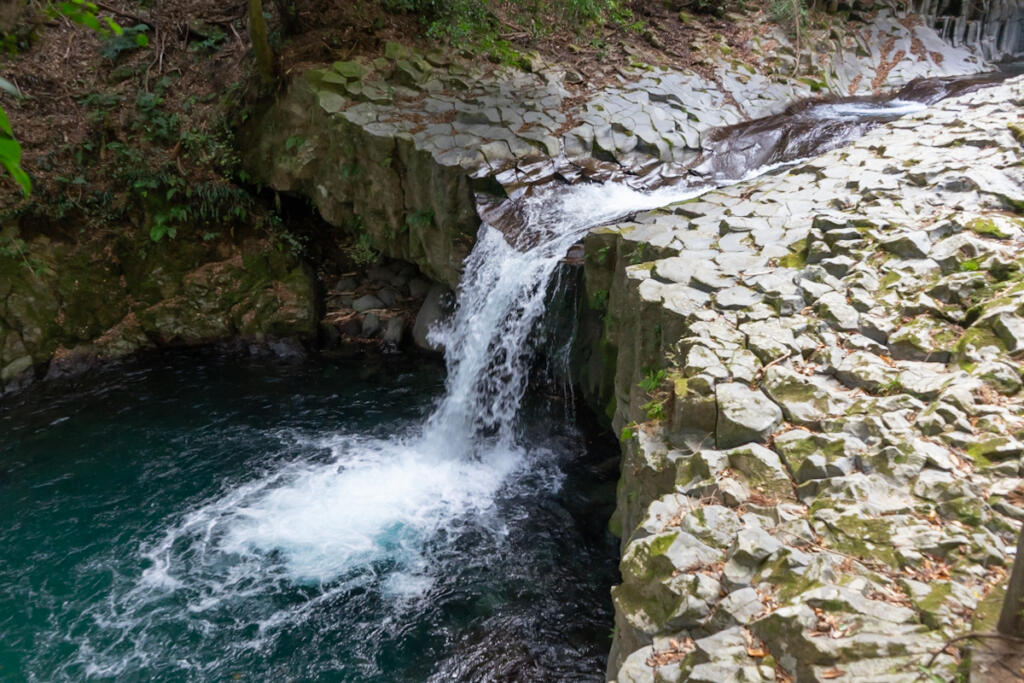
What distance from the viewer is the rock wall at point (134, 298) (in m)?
7.54

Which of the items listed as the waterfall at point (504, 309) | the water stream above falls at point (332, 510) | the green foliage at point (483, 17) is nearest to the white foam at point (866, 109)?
the water stream above falls at point (332, 510)

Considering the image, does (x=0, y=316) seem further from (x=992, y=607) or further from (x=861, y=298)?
(x=992, y=607)

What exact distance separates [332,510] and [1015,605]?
185 inches

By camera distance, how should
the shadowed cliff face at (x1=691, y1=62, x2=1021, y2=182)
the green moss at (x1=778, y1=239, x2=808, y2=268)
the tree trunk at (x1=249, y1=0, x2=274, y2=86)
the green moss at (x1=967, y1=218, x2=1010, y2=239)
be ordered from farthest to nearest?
the shadowed cliff face at (x1=691, y1=62, x2=1021, y2=182)
the tree trunk at (x1=249, y1=0, x2=274, y2=86)
the green moss at (x1=778, y1=239, x2=808, y2=268)
the green moss at (x1=967, y1=218, x2=1010, y2=239)

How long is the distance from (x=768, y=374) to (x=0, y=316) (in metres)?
8.00

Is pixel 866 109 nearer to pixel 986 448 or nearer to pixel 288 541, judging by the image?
pixel 986 448

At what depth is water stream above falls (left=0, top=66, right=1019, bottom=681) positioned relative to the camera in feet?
14.2

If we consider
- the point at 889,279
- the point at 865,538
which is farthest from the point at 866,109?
the point at 865,538

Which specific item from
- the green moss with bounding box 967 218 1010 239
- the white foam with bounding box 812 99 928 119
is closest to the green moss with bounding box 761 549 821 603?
the green moss with bounding box 967 218 1010 239

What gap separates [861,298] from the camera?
3.69 m

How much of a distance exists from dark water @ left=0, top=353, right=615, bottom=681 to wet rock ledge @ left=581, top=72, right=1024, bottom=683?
1.00 meters

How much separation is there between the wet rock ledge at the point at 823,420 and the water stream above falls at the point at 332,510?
1.03 metres

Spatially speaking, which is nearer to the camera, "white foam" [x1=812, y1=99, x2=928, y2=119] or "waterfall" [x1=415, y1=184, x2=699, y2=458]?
"waterfall" [x1=415, y1=184, x2=699, y2=458]

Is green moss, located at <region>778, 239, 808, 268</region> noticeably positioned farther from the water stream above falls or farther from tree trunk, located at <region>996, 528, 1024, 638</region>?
tree trunk, located at <region>996, 528, 1024, 638</region>
